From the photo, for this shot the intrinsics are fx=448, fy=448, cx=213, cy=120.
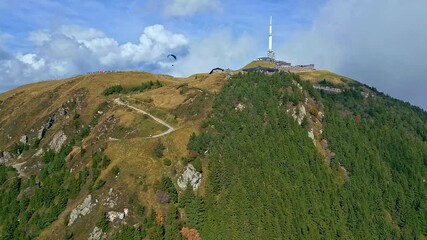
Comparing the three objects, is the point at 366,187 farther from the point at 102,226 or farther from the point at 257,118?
the point at 102,226

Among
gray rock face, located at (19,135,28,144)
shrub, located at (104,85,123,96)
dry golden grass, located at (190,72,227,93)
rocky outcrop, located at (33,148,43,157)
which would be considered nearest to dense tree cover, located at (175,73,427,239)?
dry golden grass, located at (190,72,227,93)

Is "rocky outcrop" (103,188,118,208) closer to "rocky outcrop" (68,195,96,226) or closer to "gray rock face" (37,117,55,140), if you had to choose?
"rocky outcrop" (68,195,96,226)

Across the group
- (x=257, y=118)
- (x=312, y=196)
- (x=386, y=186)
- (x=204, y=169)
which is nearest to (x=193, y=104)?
(x=257, y=118)

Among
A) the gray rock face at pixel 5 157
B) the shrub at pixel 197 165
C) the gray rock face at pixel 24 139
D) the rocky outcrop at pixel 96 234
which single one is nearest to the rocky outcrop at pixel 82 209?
the rocky outcrop at pixel 96 234

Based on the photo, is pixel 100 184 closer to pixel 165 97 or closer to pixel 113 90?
pixel 165 97

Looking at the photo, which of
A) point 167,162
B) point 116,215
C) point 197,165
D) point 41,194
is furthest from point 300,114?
point 41,194

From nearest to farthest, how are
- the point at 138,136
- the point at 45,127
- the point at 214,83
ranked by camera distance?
the point at 138,136 < the point at 214,83 < the point at 45,127
